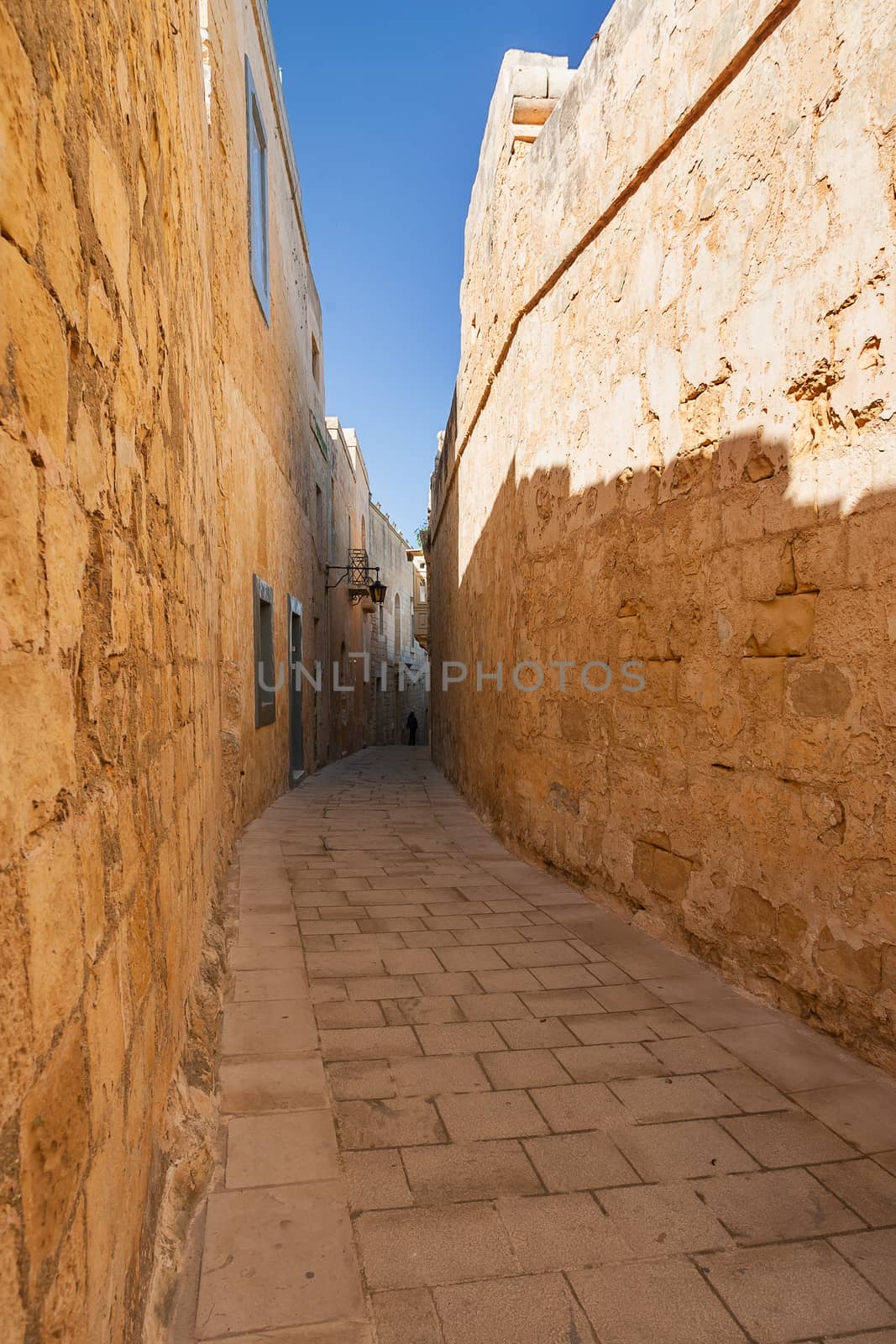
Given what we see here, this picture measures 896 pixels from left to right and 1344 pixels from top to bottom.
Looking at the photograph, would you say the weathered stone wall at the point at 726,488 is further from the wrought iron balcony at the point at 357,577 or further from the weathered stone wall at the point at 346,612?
the wrought iron balcony at the point at 357,577

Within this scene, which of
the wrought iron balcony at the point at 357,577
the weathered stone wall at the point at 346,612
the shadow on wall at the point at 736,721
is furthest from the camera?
the wrought iron balcony at the point at 357,577

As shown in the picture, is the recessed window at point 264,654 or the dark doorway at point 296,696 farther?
the dark doorway at point 296,696

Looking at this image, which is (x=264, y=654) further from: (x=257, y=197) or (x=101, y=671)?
(x=101, y=671)

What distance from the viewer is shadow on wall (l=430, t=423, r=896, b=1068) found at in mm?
2473

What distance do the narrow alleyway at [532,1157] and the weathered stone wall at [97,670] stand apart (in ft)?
0.70

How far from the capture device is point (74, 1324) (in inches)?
35.8

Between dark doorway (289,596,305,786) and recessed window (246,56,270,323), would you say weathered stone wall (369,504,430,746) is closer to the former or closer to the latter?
dark doorway (289,596,305,786)

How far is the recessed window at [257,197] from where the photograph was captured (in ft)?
21.9

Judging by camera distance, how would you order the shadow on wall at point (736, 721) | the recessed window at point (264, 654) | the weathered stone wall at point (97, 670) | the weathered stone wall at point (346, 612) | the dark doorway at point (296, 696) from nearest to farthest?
the weathered stone wall at point (97, 670), the shadow on wall at point (736, 721), the recessed window at point (264, 654), the dark doorway at point (296, 696), the weathered stone wall at point (346, 612)

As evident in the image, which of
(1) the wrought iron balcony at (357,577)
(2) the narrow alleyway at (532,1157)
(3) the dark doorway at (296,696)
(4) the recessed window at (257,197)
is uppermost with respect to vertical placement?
(4) the recessed window at (257,197)

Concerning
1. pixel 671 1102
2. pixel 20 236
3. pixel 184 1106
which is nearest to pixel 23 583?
pixel 20 236

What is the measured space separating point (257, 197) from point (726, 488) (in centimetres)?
595

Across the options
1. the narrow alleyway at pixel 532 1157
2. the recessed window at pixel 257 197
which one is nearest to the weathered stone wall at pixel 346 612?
the recessed window at pixel 257 197

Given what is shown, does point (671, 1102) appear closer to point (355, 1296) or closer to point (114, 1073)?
point (355, 1296)
